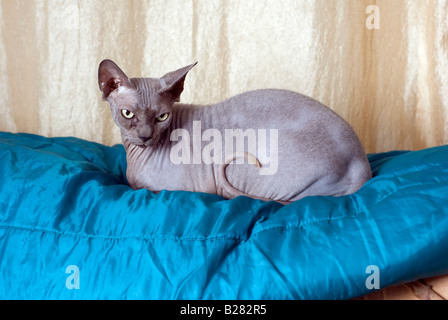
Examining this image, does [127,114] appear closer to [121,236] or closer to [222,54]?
[121,236]

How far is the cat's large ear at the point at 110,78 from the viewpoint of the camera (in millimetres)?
1207

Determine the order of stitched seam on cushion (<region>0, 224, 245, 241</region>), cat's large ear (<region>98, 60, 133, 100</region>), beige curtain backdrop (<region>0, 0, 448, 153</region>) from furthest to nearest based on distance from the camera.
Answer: beige curtain backdrop (<region>0, 0, 448, 153</region>)
cat's large ear (<region>98, 60, 133, 100</region>)
stitched seam on cushion (<region>0, 224, 245, 241</region>)

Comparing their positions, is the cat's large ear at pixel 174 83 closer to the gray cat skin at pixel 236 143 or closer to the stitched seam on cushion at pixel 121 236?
the gray cat skin at pixel 236 143

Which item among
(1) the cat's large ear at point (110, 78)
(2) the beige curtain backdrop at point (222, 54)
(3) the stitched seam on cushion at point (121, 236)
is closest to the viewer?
(3) the stitched seam on cushion at point (121, 236)

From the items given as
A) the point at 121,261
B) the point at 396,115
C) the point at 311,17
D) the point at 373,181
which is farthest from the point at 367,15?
the point at 121,261

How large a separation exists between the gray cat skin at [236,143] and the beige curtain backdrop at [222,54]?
65cm

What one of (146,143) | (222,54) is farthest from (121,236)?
(222,54)

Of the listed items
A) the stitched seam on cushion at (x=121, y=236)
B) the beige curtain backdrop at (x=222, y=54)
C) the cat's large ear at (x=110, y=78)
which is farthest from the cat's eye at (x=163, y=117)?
the beige curtain backdrop at (x=222, y=54)

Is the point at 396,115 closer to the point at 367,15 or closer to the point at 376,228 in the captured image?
the point at 367,15

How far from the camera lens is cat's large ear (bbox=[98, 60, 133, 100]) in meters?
1.21

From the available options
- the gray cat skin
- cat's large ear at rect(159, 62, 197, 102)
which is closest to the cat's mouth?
the gray cat skin

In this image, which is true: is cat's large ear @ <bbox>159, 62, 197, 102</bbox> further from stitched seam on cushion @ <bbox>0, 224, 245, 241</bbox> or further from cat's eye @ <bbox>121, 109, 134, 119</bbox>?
stitched seam on cushion @ <bbox>0, 224, 245, 241</bbox>

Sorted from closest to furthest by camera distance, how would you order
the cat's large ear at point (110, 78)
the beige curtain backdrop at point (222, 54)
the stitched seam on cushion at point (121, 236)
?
the stitched seam on cushion at point (121, 236), the cat's large ear at point (110, 78), the beige curtain backdrop at point (222, 54)

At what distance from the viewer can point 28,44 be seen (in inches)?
75.9
